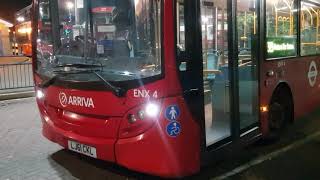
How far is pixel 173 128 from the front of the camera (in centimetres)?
416

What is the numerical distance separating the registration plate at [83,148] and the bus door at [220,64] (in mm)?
1229

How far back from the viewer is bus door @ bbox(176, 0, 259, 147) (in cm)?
416

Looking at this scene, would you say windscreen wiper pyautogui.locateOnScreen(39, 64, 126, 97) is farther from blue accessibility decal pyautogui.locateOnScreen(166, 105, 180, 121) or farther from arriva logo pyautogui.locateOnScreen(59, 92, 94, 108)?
blue accessibility decal pyautogui.locateOnScreen(166, 105, 180, 121)

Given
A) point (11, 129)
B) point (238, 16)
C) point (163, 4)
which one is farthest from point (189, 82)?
point (11, 129)

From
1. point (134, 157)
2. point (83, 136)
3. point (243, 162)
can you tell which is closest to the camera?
point (134, 157)

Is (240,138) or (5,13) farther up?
(5,13)

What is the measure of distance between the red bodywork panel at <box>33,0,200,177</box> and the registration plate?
65 mm

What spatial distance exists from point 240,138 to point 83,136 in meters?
1.93

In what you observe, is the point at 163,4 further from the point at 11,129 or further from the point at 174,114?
the point at 11,129

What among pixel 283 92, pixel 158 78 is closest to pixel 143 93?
pixel 158 78

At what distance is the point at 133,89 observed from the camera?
4188 mm

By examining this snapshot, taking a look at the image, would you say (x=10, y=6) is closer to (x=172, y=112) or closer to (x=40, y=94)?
(x=40, y=94)

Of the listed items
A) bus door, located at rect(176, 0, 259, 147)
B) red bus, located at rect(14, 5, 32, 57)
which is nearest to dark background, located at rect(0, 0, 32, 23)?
red bus, located at rect(14, 5, 32, 57)

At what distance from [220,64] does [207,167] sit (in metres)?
1.36
